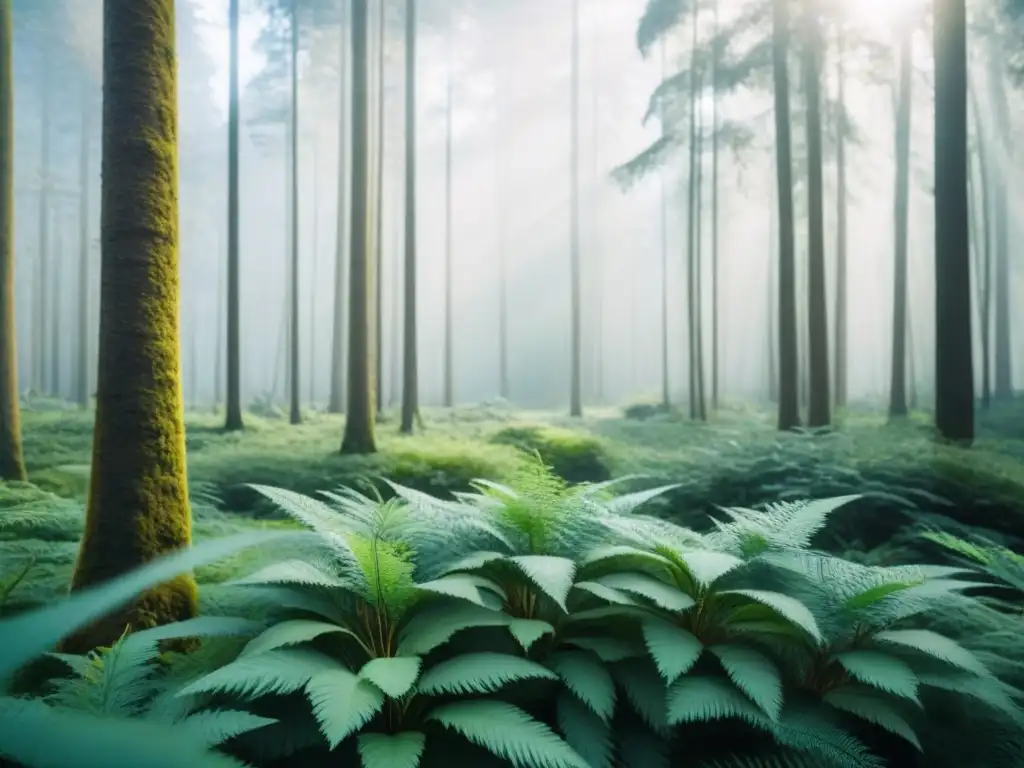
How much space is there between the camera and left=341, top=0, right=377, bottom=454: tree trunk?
7105 millimetres

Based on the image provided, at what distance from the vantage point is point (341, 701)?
4.99 feet

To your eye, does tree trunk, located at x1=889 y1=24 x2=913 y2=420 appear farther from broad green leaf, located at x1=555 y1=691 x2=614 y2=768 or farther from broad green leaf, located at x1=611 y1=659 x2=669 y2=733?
broad green leaf, located at x1=555 y1=691 x2=614 y2=768

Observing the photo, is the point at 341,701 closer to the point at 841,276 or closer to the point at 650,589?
the point at 650,589

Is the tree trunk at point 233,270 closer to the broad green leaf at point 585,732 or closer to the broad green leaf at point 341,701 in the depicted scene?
the broad green leaf at point 341,701

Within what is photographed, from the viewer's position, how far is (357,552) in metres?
1.99

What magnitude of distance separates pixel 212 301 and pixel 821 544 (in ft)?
68.4

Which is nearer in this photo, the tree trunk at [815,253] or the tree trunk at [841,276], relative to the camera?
the tree trunk at [815,253]

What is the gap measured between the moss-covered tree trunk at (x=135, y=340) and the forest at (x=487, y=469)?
0.5 inches

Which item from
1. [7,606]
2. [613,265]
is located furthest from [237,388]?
[613,265]

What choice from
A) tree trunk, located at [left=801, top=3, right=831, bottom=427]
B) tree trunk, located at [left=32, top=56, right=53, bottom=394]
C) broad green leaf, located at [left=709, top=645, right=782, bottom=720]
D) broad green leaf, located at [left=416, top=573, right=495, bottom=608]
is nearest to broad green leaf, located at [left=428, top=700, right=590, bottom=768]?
broad green leaf, located at [left=416, top=573, right=495, bottom=608]

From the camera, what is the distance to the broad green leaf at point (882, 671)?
5.62ft

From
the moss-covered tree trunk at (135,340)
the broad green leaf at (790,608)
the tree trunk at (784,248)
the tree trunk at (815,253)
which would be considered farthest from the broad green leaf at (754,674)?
the tree trunk at (815,253)

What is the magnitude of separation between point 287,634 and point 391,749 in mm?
464

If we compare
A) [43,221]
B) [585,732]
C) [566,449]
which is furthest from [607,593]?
[43,221]
